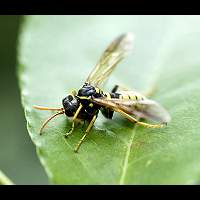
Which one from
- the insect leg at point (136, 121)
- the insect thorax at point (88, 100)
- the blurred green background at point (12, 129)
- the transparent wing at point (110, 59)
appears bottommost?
the blurred green background at point (12, 129)

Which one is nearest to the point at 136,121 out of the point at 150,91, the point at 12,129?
the point at 150,91

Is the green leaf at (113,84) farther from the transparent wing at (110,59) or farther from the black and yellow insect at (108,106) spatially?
the transparent wing at (110,59)

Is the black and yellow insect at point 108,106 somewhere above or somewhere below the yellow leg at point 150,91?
above

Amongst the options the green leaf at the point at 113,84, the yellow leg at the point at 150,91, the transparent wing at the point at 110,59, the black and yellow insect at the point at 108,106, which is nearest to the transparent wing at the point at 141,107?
the black and yellow insect at the point at 108,106

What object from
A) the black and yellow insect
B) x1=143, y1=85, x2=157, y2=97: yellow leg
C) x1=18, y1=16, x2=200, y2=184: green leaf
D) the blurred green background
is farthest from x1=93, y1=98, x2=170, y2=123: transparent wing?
the blurred green background

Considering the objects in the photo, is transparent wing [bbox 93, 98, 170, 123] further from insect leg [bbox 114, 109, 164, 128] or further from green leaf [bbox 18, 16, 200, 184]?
green leaf [bbox 18, 16, 200, 184]

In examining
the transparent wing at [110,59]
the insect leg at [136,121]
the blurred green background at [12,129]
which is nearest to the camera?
the insect leg at [136,121]

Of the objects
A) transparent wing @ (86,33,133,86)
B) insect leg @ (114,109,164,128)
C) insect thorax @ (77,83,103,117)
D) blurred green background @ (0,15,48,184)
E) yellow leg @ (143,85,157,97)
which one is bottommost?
blurred green background @ (0,15,48,184)

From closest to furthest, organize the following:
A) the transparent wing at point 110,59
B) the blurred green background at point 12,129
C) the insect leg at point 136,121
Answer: the insect leg at point 136,121, the transparent wing at point 110,59, the blurred green background at point 12,129
